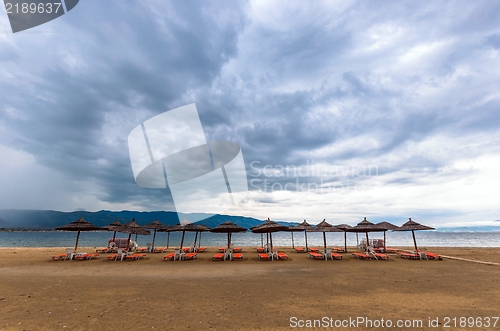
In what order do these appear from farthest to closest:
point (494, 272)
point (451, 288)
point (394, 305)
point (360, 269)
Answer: point (360, 269) < point (494, 272) < point (451, 288) < point (394, 305)

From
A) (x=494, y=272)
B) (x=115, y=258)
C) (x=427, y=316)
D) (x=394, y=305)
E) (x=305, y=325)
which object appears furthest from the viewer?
(x=115, y=258)

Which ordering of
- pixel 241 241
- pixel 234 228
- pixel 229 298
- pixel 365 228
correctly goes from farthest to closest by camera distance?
pixel 241 241, pixel 365 228, pixel 234 228, pixel 229 298

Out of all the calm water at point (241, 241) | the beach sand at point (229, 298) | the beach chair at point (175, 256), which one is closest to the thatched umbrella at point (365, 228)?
the beach sand at point (229, 298)

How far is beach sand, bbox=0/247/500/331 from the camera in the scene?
17.4 ft

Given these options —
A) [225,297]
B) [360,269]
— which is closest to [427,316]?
[225,297]

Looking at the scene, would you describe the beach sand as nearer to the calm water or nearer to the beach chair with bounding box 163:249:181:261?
the beach chair with bounding box 163:249:181:261

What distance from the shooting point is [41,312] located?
225 inches

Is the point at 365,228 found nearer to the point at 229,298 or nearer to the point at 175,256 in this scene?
the point at 175,256

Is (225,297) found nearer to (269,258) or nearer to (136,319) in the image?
(136,319)

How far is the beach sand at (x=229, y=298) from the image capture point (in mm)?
5305

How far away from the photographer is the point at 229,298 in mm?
6879

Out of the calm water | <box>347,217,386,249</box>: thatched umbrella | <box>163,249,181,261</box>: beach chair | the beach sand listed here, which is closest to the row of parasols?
<box>347,217,386,249</box>: thatched umbrella

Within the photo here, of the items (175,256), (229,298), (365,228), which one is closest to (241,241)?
(365,228)

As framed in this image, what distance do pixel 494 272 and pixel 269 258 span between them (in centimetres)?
1083
